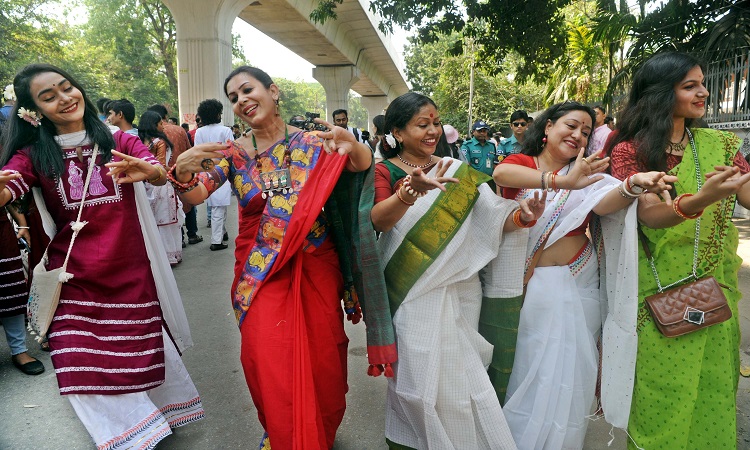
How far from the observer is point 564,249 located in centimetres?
249

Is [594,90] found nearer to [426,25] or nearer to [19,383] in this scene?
[426,25]

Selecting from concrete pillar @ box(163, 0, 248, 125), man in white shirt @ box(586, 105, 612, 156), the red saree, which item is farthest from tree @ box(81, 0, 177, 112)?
the red saree

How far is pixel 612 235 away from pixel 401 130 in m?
1.03

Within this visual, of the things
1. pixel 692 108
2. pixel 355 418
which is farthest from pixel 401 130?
pixel 355 418

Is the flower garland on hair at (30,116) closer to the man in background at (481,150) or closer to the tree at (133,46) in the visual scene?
the man in background at (481,150)

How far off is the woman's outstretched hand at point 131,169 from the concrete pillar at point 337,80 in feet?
71.7

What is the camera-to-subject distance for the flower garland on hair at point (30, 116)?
247cm

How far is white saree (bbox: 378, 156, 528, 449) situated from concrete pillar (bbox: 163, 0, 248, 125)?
11.2m

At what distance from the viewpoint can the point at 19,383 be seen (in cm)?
349

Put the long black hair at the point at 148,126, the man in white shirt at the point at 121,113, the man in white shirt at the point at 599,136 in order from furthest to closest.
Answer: the long black hair at the point at 148,126 → the man in white shirt at the point at 121,113 → the man in white shirt at the point at 599,136

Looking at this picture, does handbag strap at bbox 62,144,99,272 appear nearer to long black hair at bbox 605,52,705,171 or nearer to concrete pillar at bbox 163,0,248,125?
long black hair at bbox 605,52,705,171

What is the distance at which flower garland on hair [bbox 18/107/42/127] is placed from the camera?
2.47m

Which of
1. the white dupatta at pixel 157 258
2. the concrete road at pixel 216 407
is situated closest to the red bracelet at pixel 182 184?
the white dupatta at pixel 157 258

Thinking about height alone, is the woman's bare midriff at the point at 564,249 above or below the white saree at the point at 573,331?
above
